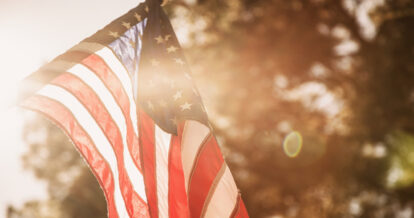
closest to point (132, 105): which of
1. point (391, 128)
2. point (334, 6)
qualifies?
point (334, 6)

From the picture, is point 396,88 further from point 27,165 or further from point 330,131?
point 27,165

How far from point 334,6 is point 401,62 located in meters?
3.39

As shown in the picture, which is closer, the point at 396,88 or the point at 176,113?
the point at 176,113

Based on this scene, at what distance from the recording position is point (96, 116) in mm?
4438

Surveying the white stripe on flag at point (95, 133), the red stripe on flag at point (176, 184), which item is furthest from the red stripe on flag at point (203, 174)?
the white stripe on flag at point (95, 133)

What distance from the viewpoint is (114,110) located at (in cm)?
449

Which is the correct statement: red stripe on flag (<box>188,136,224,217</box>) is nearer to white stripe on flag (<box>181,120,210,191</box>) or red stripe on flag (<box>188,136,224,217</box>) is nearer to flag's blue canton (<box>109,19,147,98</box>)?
white stripe on flag (<box>181,120,210,191</box>)

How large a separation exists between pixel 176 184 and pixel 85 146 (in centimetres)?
114

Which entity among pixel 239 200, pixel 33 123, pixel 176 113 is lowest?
pixel 239 200

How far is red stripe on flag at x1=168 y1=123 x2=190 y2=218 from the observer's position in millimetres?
4105

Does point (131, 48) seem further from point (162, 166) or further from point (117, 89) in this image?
point (162, 166)

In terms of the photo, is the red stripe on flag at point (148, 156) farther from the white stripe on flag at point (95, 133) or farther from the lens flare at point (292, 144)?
the lens flare at point (292, 144)

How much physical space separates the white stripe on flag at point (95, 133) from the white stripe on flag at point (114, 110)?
177 millimetres

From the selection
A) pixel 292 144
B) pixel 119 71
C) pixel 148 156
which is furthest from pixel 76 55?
pixel 292 144
